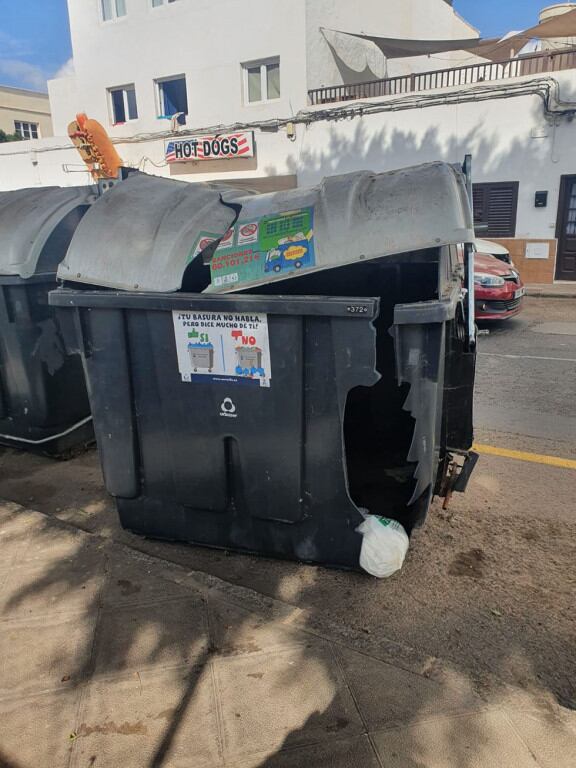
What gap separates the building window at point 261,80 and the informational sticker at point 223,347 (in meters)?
17.2

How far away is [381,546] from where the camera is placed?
290cm

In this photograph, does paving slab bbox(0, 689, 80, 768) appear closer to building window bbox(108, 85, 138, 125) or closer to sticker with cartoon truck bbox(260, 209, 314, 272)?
sticker with cartoon truck bbox(260, 209, 314, 272)

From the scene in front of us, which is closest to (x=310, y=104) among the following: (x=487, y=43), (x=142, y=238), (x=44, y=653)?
(x=487, y=43)

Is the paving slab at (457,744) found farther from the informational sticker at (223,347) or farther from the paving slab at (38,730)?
the informational sticker at (223,347)

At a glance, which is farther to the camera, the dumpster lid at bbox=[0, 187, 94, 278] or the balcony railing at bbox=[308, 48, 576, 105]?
the balcony railing at bbox=[308, 48, 576, 105]

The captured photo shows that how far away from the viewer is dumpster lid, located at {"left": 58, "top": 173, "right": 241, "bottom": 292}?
9.54 ft

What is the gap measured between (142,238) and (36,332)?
6.32ft

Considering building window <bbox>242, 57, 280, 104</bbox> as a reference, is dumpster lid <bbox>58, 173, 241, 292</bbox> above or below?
below

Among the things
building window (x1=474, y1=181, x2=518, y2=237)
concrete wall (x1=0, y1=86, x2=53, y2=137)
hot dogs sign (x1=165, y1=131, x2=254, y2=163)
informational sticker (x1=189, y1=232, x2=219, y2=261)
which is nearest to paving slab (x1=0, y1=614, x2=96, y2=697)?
informational sticker (x1=189, y1=232, x2=219, y2=261)

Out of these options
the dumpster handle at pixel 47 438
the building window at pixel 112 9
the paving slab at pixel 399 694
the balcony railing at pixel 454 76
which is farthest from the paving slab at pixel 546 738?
the building window at pixel 112 9

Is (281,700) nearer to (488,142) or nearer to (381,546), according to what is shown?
(381,546)

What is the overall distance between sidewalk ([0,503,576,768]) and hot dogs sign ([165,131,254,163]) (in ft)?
55.5

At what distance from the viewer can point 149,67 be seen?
19.6 metres

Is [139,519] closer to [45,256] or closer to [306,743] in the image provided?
[306,743]
